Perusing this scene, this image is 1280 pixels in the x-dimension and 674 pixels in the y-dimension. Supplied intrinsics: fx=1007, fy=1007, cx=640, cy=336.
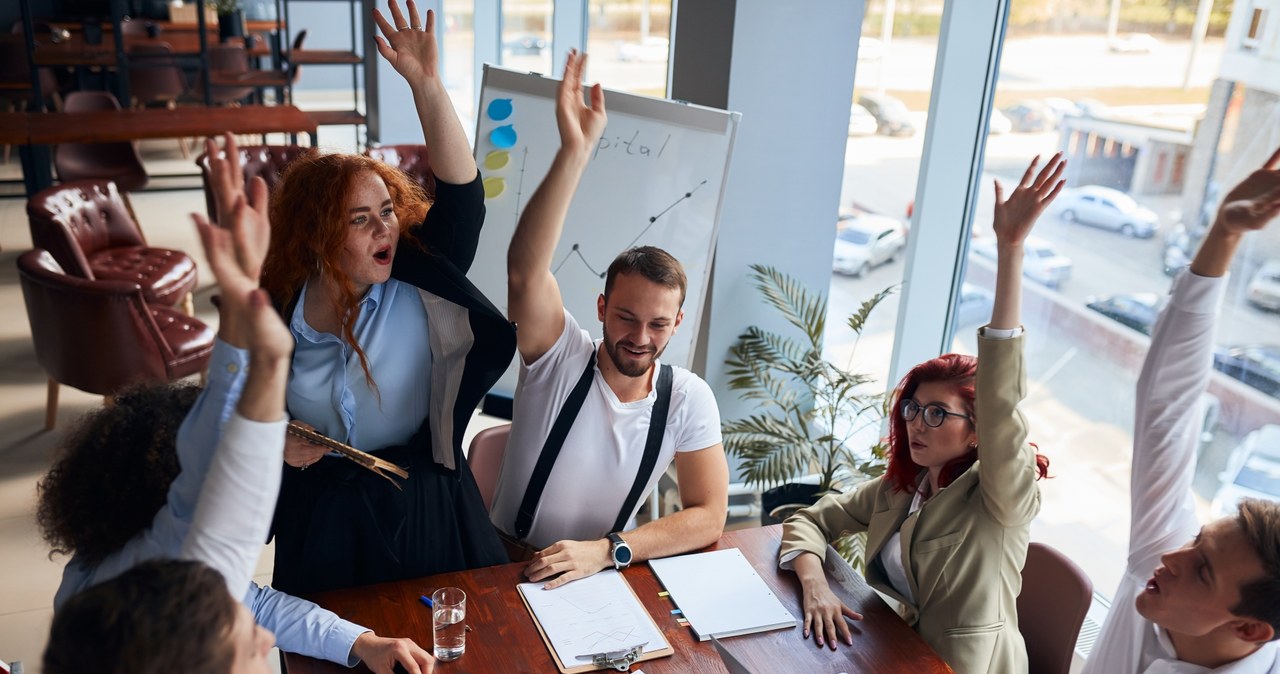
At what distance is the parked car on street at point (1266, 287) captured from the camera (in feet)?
9.36

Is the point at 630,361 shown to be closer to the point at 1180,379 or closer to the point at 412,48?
the point at 412,48

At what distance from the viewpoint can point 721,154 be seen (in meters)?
3.45

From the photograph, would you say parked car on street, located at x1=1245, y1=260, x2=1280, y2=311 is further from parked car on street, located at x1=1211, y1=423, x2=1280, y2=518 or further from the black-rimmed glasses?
the black-rimmed glasses

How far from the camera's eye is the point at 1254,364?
115 inches

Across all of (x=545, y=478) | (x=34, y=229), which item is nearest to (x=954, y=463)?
(x=545, y=478)

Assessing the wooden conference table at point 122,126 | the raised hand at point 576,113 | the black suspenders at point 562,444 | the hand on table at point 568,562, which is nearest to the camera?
the raised hand at point 576,113

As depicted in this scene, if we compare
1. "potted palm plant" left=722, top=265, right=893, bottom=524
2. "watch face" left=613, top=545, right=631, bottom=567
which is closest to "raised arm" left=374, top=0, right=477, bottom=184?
"watch face" left=613, top=545, right=631, bottom=567

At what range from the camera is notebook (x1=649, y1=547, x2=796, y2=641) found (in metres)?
2.24

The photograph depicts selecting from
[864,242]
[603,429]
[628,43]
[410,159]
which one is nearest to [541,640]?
[603,429]

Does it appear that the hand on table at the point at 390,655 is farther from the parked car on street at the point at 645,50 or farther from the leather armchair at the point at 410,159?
the parked car on street at the point at 645,50

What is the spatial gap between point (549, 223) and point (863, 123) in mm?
2368

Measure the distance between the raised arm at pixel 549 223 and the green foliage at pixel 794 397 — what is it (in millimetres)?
1430

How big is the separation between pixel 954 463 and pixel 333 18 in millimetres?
12953

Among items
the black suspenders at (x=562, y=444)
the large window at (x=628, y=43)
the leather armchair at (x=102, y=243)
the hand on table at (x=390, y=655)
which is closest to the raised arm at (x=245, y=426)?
the hand on table at (x=390, y=655)
